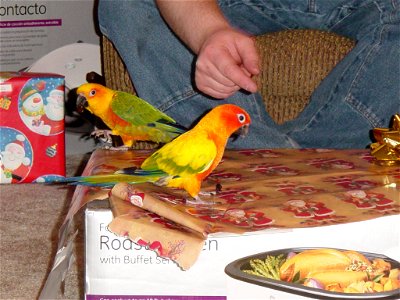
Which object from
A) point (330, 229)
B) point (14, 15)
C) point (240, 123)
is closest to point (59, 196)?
point (14, 15)

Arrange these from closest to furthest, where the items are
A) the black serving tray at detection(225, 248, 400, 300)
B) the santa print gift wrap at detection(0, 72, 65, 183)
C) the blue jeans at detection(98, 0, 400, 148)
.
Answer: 1. the black serving tray at detection(225, 248, 400, 300)
2. the blue jeans at detection(98, 0, 400, 148)
3. the santa print gift wrap at detection(0, 72, 65, 183)

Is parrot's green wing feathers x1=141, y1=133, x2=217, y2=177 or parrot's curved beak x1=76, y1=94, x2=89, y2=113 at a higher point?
parrot's curved beak x1=76, y1=94, x2=89, y2=113

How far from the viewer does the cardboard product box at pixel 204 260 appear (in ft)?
1.94

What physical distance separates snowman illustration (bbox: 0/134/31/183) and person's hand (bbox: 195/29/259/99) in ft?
2.55

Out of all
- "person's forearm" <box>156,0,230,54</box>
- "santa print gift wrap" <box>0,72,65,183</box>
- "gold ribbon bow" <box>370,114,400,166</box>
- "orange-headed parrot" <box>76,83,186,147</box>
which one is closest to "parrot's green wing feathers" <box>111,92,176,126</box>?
"orange-headed parrot" <box>76,83,186,147</box>

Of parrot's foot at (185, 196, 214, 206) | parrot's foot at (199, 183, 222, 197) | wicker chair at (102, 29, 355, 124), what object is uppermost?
wicker chair at (102, 29, 355, 124)

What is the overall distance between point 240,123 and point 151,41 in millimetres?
380

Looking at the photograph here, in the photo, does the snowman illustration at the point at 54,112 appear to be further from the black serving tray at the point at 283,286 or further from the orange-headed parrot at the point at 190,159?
the black serving tray at the point at 283,286

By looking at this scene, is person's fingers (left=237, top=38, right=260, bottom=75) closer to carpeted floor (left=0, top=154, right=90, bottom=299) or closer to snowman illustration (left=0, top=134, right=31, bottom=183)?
carpeted floor (left=0, top=154, right=90, bottom=299)

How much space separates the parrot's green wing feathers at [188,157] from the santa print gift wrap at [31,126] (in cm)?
84

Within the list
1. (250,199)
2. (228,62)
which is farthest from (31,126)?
(250,199)

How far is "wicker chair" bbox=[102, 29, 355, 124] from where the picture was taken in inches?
44.8

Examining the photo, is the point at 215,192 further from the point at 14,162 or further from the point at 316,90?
the point at 14,162

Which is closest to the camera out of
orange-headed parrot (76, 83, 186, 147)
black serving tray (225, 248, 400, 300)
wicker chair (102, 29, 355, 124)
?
black serving tray (225, 248, 400, 300)
